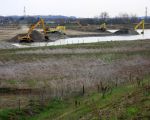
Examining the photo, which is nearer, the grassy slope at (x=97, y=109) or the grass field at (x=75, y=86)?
the grassy slope at (x=97, y=109)

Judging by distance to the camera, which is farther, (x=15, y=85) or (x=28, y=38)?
(x=28, y=38)

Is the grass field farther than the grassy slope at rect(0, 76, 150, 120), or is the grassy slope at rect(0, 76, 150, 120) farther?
the grass field

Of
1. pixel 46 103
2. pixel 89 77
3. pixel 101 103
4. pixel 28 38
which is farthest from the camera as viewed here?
pixel 28 38

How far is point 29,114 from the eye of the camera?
1378 cm

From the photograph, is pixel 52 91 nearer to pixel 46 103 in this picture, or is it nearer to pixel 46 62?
pixel 46 103

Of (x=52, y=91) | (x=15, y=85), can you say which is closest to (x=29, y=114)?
(x=52, y=91)

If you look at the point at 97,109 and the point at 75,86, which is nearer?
the point at 97,109

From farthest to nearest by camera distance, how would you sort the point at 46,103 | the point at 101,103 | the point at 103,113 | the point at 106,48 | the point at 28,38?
the point at 28,38, the point at 106,48, the point at 46,103, the point at 101,103, the point at 103,113

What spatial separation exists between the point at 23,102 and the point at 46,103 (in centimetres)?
103

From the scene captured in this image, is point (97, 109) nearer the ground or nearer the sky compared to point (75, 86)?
nearer the sky

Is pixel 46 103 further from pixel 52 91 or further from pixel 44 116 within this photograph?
pixel 52 91

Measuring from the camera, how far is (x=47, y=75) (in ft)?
74.6

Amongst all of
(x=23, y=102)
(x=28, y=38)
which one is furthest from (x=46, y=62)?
(x=28, y=38)

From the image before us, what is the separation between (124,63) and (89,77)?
6.63 m
